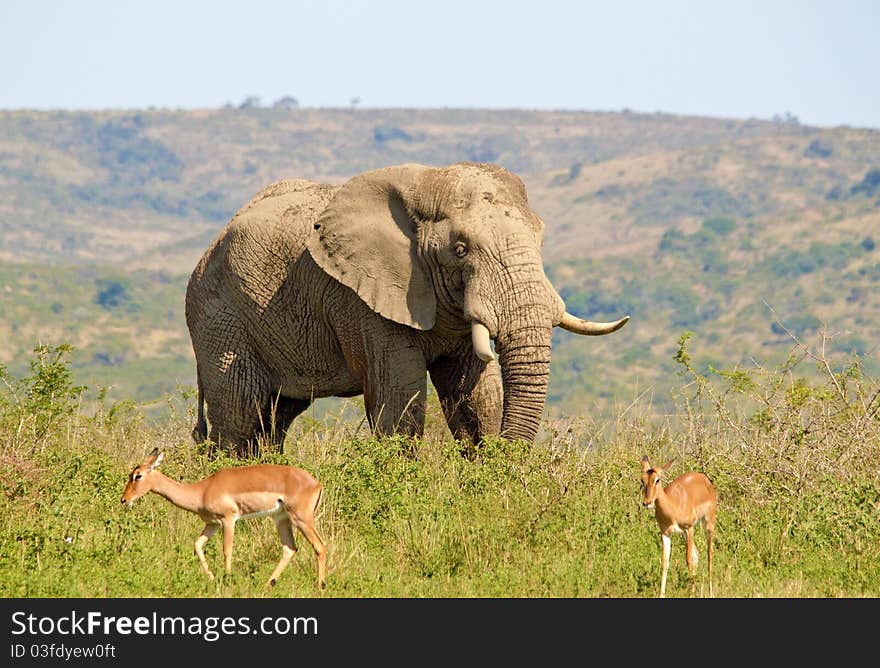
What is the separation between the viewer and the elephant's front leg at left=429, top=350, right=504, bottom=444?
13234mm

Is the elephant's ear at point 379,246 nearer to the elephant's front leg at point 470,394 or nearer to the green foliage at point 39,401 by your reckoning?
the elephant's front leg at point 470,394

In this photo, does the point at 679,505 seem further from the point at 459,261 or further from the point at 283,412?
the point at 283,412

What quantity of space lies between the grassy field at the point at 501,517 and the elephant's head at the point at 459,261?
0.81 meters

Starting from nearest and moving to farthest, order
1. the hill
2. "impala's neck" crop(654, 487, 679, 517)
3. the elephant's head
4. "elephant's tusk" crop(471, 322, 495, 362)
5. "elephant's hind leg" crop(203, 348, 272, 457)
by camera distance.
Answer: "impala's neck" crop(654, 487, 679, 517) < "elephant's tusk" crop(471, 322, 495, 362) < the elephant's head < "elephant's hind leg" crop(203, 348, 272, 457) < the hill

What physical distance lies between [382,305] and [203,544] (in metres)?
3.86

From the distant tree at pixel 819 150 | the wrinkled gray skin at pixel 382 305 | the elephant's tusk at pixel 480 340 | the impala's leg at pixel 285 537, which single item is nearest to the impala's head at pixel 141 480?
the impala's leg at pixel 285 537

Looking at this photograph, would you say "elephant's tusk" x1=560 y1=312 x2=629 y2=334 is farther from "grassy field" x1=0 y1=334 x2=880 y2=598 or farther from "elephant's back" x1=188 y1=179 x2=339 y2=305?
"elephant's back" x1=188 y1=179 x2=339 y2=305

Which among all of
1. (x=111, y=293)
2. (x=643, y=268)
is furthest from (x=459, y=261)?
(x=643, y=268)

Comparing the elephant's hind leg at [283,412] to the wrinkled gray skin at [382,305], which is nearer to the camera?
the wrinkled gray skin at [382,305]

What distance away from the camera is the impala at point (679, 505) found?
29.3 ft

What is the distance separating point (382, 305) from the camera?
1280 cm

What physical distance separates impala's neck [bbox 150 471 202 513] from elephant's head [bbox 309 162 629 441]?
3413 millimetres

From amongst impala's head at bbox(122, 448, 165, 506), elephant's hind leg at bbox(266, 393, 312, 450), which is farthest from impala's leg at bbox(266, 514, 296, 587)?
elephant's hind leg at bbox(266, 393, 312, 450)
